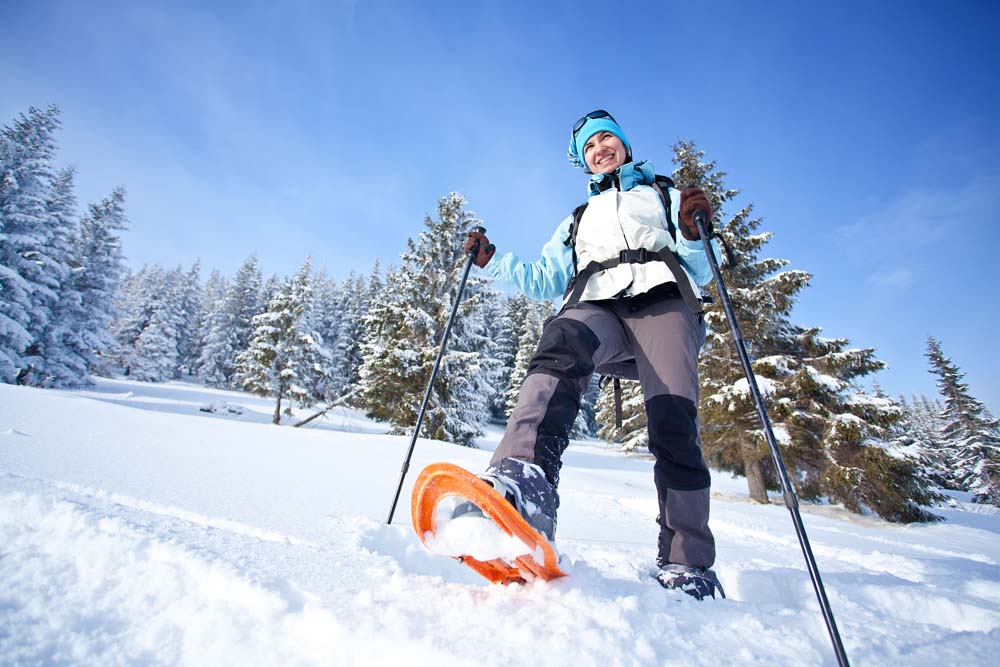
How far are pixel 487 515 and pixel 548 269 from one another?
1760 millimetres

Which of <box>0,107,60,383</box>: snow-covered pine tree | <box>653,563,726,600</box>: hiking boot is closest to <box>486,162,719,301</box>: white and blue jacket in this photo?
<box>653,563,726,600</box>: hiking boot

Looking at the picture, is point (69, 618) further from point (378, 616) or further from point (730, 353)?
point (730, 353)

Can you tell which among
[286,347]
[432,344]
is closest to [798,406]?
[432,344]

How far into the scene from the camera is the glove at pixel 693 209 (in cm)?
198

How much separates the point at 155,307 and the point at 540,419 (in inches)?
1829

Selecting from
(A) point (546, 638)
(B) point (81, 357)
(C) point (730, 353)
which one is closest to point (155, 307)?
(B) point (81, 357)

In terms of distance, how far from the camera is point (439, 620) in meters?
1.04

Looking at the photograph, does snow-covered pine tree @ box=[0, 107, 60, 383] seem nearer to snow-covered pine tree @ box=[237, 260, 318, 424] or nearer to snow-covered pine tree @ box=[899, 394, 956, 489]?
snow-covered pine tree @ box=[237, 260, 318, 424]

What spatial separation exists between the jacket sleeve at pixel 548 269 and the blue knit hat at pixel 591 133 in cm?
49

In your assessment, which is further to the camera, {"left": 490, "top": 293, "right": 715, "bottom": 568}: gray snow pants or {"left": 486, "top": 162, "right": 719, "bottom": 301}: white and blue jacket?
{"left": 486, "top": 162, "right": 719, "bottom": 301}: white and blue jacket

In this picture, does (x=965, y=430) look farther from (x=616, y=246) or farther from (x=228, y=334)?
(x=228, y=334)

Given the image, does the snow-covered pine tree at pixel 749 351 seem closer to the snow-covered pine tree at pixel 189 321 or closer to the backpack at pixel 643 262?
the backpack at pixel 643 262

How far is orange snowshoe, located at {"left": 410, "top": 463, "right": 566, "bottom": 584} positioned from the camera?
113 centimetres

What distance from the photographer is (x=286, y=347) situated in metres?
22.5
